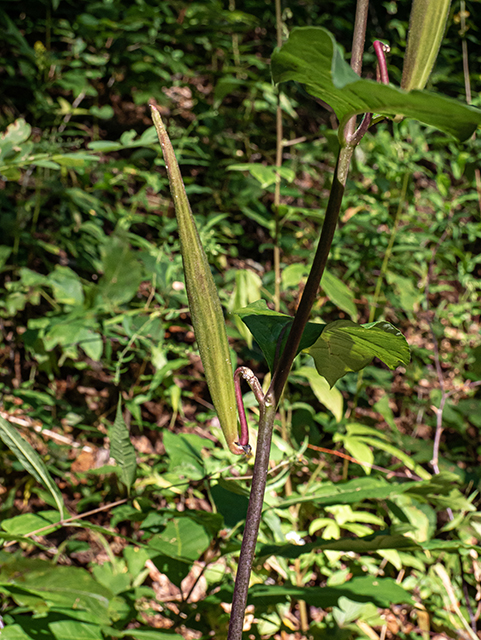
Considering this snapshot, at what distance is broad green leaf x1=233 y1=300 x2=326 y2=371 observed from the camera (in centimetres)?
45

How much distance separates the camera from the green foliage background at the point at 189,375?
0.80m

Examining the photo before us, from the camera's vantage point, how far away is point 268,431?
439 mm

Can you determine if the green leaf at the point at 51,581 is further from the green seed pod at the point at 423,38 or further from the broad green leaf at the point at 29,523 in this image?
the green seed pod at the point at 423,38

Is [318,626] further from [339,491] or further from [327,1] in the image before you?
[327,1]

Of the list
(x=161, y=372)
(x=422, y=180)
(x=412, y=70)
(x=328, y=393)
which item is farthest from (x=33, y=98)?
(x=422, y=180)

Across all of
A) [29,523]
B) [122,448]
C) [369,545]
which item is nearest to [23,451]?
[122,448]

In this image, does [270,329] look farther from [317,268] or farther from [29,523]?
[29,523]

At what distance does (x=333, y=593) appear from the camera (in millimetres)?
722

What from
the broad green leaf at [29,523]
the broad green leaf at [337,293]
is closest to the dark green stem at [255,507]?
the broad green leaf at [29,523]

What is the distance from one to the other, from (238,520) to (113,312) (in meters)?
0.77

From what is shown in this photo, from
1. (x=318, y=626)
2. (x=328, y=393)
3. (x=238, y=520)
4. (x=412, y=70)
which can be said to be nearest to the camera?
(x=412, y=70)

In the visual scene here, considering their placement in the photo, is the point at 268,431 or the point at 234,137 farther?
the point at 234,137

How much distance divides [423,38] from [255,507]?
39 centimetres

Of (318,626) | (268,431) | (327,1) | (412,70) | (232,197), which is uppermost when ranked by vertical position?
(327,1)
